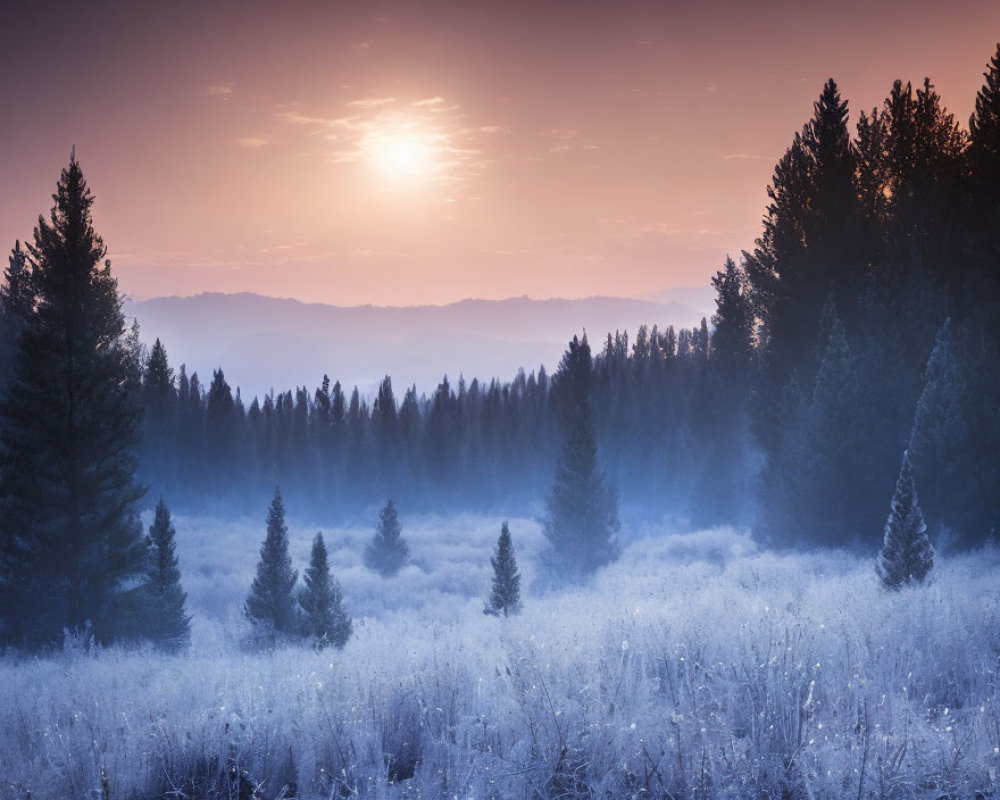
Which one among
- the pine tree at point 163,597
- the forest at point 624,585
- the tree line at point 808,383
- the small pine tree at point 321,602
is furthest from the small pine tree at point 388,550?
the small pine tree at point 321,602

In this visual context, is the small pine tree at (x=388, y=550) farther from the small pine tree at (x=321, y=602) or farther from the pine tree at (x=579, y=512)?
the small pine tree at (x=321, y=602)

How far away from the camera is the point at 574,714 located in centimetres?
472

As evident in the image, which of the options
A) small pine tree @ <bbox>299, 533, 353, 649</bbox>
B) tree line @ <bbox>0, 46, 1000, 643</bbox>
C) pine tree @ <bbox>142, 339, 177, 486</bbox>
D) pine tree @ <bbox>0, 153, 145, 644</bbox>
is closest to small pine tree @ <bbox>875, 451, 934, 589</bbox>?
tree line @ <bbox>0, 46, 1000, 643</bbox>

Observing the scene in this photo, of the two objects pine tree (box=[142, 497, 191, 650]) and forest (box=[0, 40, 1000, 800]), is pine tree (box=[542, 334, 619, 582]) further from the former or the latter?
pine tree (box=[142, 497, 191, 650])

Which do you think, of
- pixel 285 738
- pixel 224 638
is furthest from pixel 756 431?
pixel 285 738

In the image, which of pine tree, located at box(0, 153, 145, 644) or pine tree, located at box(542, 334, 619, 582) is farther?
pine tree, located at box(542, 334, 619, 582)

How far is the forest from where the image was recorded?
4449 mm

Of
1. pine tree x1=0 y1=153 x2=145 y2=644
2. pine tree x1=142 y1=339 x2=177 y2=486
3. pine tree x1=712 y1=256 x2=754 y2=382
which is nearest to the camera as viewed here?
pine tree x1=0 y1=153 x2=145 y2=644

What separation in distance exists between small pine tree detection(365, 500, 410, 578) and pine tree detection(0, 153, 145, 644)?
21.4 meters

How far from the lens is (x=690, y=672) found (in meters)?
5.92

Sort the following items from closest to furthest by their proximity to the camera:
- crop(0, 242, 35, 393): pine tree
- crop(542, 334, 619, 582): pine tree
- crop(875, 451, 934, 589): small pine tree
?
crop(875, 451, 934, 589): small pine tree, crop(0, 242, 35, 393): pine tree, crop(542, 334, 619, 582): pine tree

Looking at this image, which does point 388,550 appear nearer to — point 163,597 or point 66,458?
point 163,597

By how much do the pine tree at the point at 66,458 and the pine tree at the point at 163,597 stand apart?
892mm

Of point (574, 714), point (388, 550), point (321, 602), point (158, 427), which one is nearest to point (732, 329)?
point (388, 550)
